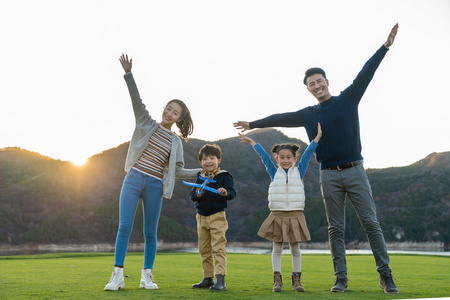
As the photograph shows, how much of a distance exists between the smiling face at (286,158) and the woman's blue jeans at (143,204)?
50.9 inches

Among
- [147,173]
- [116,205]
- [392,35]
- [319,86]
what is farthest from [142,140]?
[116,205]

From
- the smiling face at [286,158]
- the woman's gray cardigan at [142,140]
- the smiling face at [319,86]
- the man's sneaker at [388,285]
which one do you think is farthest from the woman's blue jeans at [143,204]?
the man's sneaker at [388,285]

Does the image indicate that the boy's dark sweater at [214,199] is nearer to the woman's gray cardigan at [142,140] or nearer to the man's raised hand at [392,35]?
the woman's gray cardigan at [142,140]

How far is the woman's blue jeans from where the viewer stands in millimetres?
4402

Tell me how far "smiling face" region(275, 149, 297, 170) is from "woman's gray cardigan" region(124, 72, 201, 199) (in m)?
0.94

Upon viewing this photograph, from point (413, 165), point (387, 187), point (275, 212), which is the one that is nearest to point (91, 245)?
point (387, 187)

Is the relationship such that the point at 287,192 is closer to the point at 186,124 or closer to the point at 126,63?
the point at 186,124

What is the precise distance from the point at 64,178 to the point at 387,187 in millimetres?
66107

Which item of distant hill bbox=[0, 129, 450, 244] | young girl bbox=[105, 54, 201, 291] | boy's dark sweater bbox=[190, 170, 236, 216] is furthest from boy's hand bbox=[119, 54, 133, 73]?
distant hill bbox=[0, 129, 450, 244]

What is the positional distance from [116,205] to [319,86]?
286ft

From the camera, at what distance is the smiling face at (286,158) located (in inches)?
184

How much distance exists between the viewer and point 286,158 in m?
4.69

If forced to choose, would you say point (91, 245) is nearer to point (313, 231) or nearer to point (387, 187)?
point (313, 231)

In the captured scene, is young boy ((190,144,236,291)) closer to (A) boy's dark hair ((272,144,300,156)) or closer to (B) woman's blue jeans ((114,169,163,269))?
(B) woman's blue jeans ((114,169,163,269))
